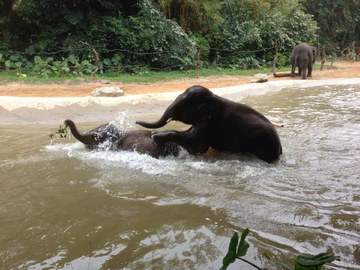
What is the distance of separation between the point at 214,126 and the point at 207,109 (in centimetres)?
28

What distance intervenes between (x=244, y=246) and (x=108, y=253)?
1.24m

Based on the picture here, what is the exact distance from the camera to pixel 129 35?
16188 millimetres

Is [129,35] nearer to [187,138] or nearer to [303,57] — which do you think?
[303,57]

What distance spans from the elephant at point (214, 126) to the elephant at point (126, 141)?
10.5 inches

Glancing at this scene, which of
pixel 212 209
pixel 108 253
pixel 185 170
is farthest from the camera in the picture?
pixel 185 170

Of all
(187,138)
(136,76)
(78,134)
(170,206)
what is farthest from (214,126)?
(136,76)

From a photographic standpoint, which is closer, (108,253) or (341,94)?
(108,253)

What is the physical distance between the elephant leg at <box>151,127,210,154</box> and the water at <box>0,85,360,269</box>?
0.82 feet

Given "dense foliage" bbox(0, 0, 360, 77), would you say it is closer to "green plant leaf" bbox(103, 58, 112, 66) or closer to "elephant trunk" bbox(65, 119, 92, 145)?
"green plant leaf" bbox(103, 58, 112, 66)

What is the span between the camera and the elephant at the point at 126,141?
4.43 m

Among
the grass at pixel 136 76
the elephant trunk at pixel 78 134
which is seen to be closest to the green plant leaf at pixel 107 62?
the grass at pixel 136 76

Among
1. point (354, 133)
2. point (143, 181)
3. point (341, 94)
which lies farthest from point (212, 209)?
point (341, 94)

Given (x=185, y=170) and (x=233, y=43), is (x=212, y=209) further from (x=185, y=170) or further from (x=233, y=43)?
(x=233, y=43)

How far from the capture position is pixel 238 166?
4.19 metres
